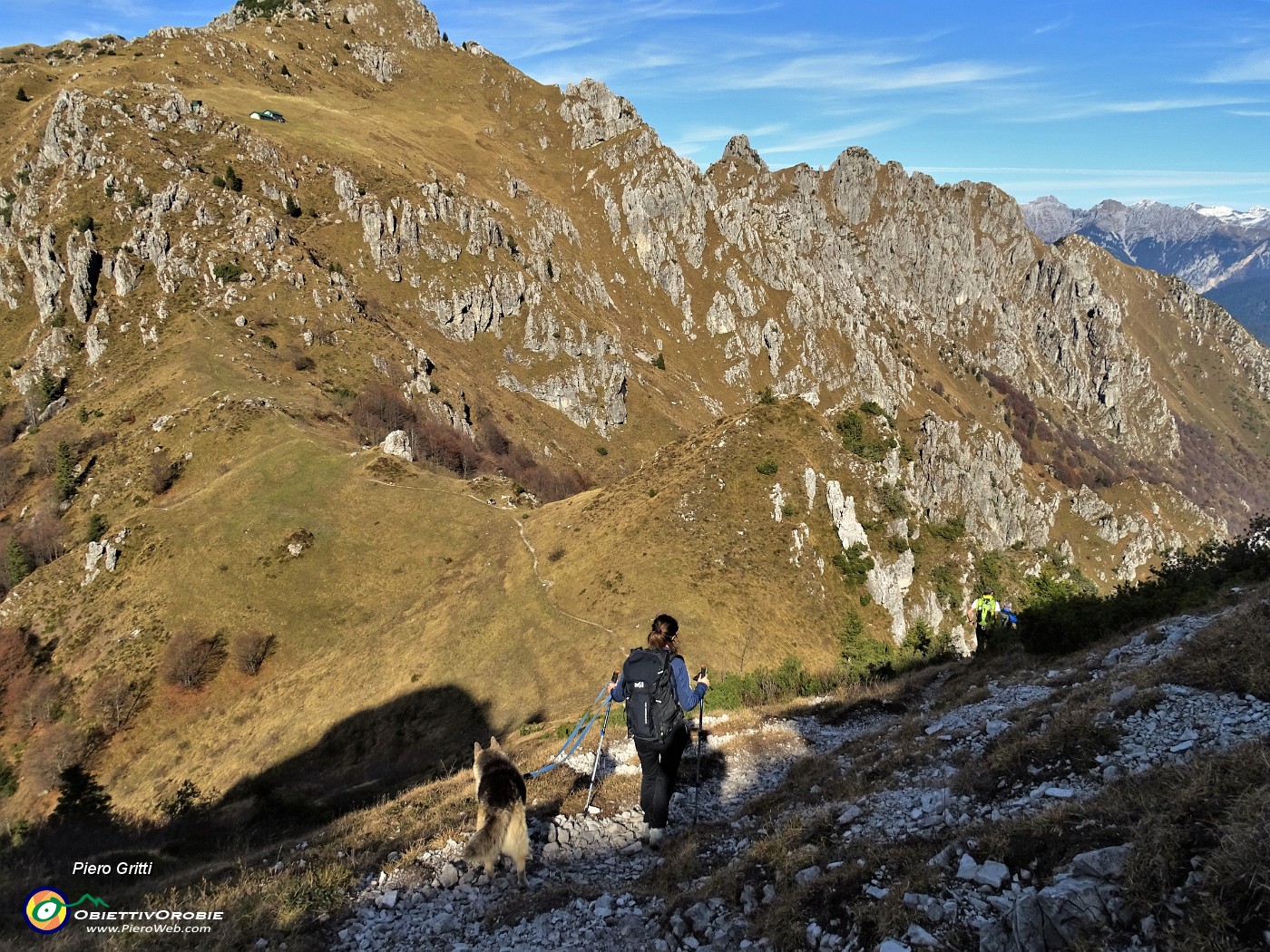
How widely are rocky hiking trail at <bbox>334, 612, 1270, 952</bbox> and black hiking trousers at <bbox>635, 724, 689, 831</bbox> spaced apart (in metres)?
0.60

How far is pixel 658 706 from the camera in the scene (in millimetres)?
11406

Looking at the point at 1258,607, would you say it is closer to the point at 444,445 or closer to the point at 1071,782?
the point at 1071,782

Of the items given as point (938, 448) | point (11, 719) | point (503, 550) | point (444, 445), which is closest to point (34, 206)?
point (444, 445)

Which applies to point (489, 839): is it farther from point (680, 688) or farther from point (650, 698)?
point (680, 688)

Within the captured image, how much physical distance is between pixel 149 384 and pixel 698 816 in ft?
336

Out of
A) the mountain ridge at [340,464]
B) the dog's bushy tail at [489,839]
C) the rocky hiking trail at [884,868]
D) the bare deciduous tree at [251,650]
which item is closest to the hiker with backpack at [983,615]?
the rocky hiking trail at [884,868]

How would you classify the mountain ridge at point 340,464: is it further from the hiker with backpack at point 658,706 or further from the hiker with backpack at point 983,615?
the hiker with backpack at point 658,706

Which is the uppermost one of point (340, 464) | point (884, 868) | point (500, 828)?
point (340, 464)

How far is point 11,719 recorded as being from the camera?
1945 inches

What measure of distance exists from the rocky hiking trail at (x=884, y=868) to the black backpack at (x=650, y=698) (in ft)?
7.25

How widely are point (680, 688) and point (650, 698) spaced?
0.63 metres

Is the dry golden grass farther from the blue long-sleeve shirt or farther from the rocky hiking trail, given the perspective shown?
the blue long-sleeve shirt

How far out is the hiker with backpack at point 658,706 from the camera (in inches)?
450

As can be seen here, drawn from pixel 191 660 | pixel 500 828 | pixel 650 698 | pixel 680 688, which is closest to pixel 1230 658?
pixel 680 688
